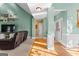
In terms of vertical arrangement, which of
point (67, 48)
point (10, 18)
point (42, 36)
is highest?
point (10, 18)

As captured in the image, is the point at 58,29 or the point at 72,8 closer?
the point at 72,8

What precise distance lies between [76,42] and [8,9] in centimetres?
181

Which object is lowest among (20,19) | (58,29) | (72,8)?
(58,29)

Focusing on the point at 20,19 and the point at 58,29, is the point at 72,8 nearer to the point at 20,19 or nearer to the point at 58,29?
the point at 58,29

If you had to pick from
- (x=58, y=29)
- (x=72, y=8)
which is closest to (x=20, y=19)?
(x=58, y=29)

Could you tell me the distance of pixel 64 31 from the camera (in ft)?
14.8

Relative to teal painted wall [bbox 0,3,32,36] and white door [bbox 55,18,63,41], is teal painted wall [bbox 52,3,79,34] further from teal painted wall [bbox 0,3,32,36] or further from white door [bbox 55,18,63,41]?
teal painted wall [bbox 0,3,32,36]

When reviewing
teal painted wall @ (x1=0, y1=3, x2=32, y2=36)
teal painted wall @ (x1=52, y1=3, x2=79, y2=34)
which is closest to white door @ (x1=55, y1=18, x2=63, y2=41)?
teal painted wall @ (x1=52, y1=3, x2=79, y2=34)

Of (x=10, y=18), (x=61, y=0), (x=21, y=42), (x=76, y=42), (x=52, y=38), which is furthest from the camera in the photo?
(x=21, y=42)

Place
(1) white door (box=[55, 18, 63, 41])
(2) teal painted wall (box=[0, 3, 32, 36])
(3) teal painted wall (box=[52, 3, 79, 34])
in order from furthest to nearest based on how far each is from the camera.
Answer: (1) white door (box=[55, 18, 63, 41]) < (2) teal painted wall (box=[0, 3, 32, 36]) < (3) teal painted wall (box=[52, 3, 79, 34])

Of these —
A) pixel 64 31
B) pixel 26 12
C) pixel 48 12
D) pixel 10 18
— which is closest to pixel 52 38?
pixel 64 31

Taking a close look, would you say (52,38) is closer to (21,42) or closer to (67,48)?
(67,48)

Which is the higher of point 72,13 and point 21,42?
point 72,13

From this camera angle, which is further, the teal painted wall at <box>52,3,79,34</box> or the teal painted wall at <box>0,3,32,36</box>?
the teal painted wall at <box>0,3,32,36</box>
